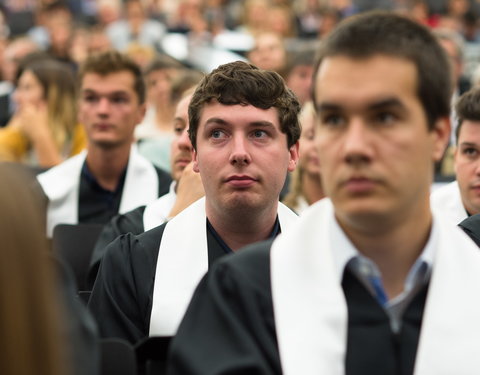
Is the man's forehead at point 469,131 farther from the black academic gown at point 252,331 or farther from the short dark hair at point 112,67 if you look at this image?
the short dark hair at point 112,67

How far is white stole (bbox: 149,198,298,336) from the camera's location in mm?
3889

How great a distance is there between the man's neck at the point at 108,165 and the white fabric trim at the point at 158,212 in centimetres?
136

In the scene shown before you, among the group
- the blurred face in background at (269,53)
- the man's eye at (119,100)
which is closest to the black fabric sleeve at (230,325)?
the man's eye at (119,100)

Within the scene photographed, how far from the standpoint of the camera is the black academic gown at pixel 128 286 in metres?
3.93

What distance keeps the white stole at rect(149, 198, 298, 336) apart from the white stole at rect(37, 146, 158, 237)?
6.82ft

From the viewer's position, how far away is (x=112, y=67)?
674 cm

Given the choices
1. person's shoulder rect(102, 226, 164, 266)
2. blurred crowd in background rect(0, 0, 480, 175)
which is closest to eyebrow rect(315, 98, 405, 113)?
person's shoulder rect(102, 226, 164, 266)

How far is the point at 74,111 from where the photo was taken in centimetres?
888

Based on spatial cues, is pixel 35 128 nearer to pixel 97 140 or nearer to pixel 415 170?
pixel 97 140

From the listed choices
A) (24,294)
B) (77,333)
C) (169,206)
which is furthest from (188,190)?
(24,294)

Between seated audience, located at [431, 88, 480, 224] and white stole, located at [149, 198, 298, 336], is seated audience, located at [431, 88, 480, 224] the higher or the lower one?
the higher one

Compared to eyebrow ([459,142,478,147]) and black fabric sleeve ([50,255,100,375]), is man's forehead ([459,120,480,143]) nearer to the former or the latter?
eyebrow ([459,142,478,147])

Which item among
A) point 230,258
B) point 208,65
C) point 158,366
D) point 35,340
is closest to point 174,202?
point 158,366

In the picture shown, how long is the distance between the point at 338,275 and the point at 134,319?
146 centimetres
